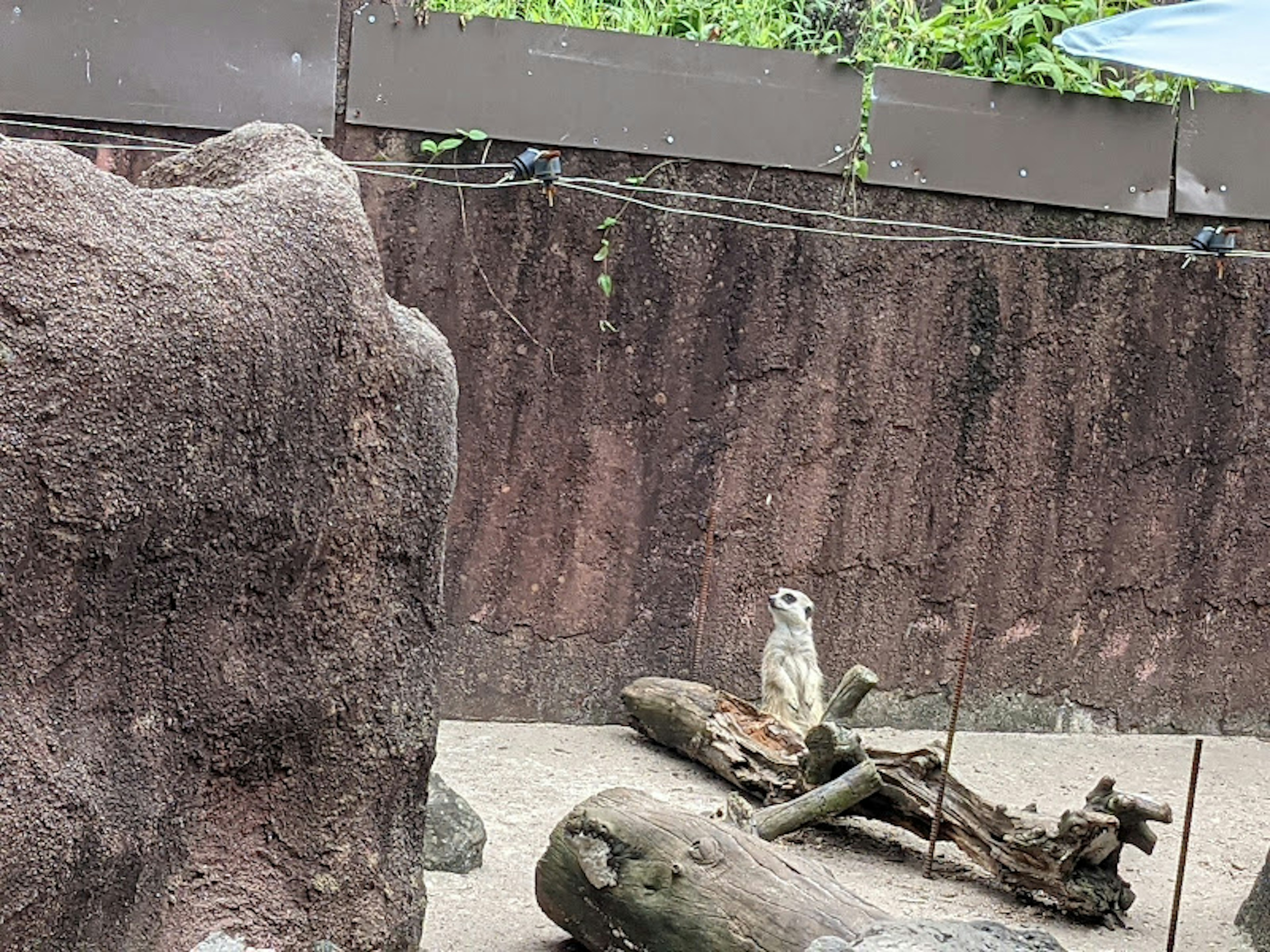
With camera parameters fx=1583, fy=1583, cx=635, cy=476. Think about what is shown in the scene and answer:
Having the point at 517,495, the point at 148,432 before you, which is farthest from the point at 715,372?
the point at 148,432

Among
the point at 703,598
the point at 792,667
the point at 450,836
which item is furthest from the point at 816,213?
the point at 450,836

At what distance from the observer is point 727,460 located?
540 centimetres

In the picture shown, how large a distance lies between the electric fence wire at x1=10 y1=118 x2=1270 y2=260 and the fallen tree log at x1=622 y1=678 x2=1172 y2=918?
1.58m

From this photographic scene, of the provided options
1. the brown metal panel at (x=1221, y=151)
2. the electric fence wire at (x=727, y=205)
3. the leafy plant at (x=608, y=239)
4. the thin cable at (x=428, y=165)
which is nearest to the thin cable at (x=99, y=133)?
the electric fence wire at (x=727, y=205)

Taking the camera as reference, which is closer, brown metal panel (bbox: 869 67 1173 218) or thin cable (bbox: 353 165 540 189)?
thin cable (bbox: 353 165 540 189)

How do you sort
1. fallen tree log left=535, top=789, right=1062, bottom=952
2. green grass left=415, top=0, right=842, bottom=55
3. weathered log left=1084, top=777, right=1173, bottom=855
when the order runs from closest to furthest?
1. fallen tree log left=535, top=789, right=1062, bottom=952
2. weathered log left=1084, top=777, right=1173, bottom=855
3. green grass left=415, top=0, right=842, bottom=55

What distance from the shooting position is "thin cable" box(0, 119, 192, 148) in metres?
4.57

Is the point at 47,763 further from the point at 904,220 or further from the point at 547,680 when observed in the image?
the point at 904,220

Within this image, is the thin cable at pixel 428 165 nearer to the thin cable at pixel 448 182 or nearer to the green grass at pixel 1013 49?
the thin cable at pixel 448 182

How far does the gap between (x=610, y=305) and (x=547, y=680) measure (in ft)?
4.15

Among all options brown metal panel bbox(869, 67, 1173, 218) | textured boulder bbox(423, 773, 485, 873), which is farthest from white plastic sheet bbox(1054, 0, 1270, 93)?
textured boulder bbox(423, 773, 485, 873)

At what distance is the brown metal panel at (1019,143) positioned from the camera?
214 inches

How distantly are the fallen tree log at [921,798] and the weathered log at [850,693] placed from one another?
0.15 m

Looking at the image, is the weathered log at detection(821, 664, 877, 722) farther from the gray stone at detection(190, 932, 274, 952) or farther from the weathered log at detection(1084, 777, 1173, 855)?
the gray stone at detection(190, 932, 274, 952)
